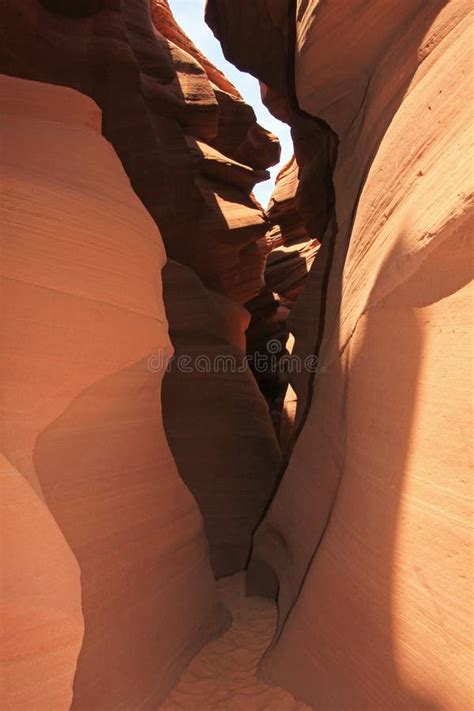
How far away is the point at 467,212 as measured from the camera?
281cm

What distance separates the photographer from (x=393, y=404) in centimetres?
332

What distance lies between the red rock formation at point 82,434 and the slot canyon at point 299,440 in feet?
0.05

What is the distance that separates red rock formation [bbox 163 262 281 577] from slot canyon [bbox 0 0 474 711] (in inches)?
49.0

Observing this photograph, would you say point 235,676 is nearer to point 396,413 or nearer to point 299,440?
point 299,440

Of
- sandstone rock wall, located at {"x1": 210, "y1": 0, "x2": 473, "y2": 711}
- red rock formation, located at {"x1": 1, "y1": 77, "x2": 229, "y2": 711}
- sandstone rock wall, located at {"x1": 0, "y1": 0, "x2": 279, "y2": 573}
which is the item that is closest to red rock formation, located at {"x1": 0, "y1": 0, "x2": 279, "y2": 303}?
sandstone rock wall, located at {"x1": 0, "y1": 0, "x2": 279, "y2": 573}

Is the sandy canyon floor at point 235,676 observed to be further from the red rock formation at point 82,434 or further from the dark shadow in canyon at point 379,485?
the dark shadow in canyon at point 379,485

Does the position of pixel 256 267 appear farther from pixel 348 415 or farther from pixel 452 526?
pixel 452 526

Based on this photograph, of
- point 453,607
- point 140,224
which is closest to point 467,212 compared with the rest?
point 453,607

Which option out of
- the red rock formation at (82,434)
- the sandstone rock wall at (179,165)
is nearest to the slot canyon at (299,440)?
the red rock formation at (82,434)

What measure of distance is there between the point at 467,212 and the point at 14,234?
2.49 m

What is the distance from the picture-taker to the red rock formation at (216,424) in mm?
A: 7262

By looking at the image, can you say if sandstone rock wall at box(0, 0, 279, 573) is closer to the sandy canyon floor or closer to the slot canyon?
the sandy canyon floor

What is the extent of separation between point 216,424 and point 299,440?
263cm

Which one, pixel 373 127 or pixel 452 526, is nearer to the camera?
pixel 452 526
